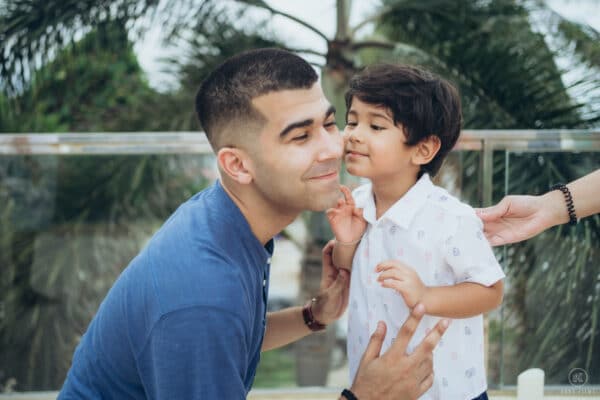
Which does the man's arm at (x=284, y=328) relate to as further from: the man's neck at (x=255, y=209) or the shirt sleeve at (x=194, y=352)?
the shirt sleeve at (x=194, y=352)

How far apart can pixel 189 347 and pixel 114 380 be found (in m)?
0.37

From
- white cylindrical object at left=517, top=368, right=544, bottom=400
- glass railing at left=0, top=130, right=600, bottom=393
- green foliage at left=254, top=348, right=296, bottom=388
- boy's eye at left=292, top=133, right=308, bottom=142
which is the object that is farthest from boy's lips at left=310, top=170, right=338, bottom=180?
green foliage at left=254, top=348, right=296, bottom=388

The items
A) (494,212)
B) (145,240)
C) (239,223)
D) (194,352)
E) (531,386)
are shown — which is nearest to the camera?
(194,352)

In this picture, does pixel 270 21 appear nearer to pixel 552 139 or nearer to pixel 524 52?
pixel 524 52

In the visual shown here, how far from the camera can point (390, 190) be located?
7.91 ft

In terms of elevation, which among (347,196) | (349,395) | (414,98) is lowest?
(349,395)

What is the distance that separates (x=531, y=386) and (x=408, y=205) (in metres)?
1.43

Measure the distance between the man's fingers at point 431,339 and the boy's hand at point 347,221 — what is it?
19.8 inches

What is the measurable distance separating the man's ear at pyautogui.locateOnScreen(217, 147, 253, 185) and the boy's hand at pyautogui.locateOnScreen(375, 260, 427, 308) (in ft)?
1.54

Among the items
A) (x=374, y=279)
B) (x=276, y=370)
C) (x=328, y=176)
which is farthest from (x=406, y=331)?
(x=276, y=370)

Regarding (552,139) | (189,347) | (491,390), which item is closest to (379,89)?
(189,347)

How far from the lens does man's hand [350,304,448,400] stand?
1.99 m

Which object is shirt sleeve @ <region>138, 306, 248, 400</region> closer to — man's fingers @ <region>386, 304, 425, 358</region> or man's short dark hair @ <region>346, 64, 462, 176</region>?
man's fingers @ <region>386, 304, 425, 358</region>

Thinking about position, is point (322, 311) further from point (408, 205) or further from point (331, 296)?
point (408, 205)
